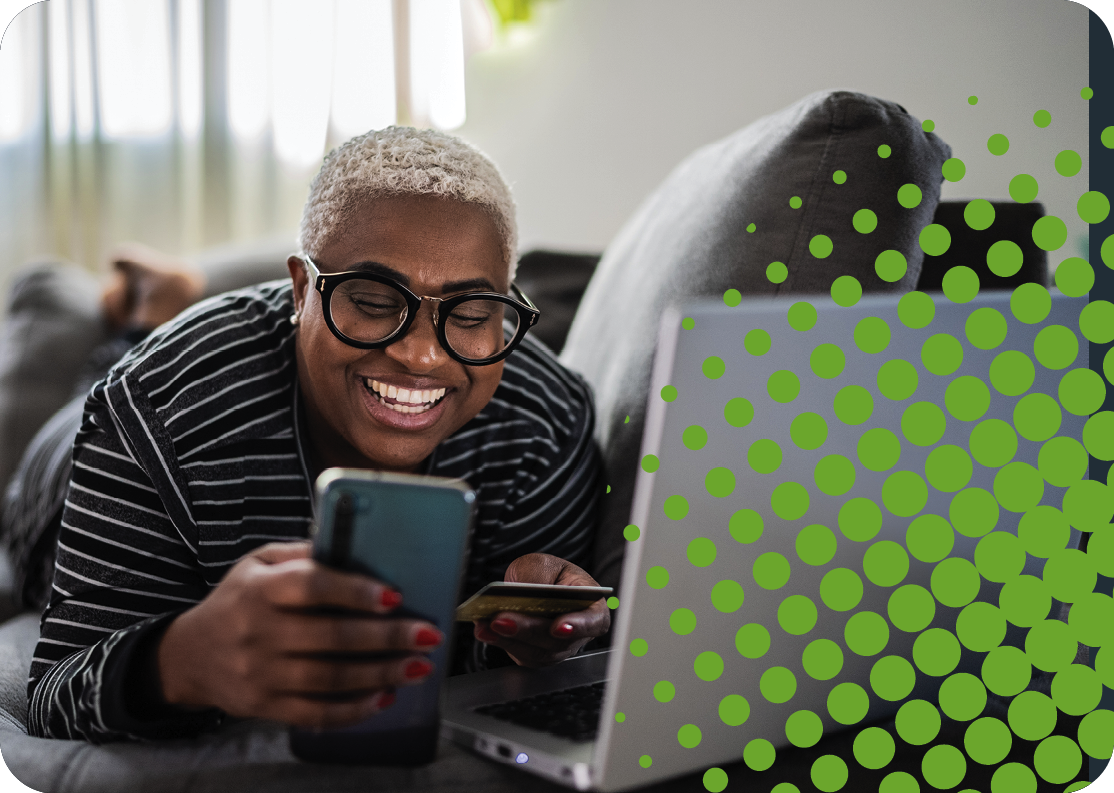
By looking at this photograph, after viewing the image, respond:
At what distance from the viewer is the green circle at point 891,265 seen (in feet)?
2.43

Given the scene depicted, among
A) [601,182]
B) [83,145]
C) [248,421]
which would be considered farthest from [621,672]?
[83,145]

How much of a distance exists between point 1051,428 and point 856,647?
8.1 inches

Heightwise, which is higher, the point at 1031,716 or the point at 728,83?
the point at 728,83

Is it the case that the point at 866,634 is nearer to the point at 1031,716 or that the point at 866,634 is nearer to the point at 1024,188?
the point at 1031,716

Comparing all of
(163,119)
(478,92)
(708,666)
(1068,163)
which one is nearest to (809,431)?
(708,666)

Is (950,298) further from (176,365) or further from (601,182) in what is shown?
(601,182)

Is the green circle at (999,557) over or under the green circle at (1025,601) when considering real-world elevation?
over

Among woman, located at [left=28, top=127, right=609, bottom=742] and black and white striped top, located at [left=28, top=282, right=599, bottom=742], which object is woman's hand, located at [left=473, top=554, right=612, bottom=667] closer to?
woman, located at [left=28, top=127, right=609, bottom=742]

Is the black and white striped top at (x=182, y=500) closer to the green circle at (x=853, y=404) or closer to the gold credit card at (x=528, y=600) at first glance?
the gold credit card at (x=528, y=600)

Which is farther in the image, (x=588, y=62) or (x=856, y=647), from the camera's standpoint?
(x=588, y=62)

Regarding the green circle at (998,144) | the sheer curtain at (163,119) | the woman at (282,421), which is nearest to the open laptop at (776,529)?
the woman at (282,421)

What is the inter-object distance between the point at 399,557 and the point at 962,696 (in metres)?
0.40

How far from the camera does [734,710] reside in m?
0.50

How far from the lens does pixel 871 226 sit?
0.75 m
